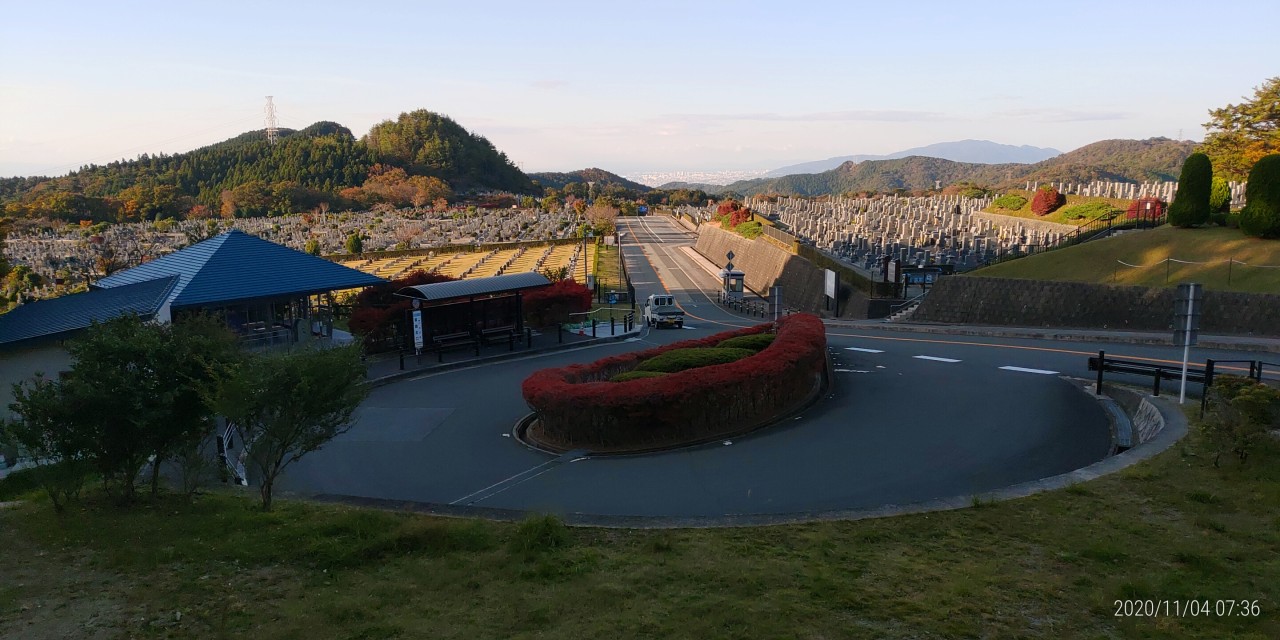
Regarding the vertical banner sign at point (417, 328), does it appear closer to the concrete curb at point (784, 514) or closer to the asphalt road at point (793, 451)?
the asphalt road at point (793, 451)

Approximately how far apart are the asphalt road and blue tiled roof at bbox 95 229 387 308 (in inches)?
231

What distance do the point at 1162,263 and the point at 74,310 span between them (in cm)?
3136

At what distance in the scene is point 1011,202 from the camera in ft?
159

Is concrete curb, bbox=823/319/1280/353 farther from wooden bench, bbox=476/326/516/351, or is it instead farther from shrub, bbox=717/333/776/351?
wooden bench, bbox=476/326/516/351

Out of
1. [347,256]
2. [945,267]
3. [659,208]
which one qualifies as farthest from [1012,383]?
[659,208]

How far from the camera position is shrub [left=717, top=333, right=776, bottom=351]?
56.5 feet

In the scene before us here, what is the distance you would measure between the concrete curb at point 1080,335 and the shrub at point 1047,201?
2088 cm

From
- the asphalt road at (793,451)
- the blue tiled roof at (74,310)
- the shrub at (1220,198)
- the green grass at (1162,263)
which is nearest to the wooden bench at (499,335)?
the asphalt road at (793,451)

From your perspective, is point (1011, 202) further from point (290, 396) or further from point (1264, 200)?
point (290, 396)

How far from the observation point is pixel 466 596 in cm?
603

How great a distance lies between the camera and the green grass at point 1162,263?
22.8 m

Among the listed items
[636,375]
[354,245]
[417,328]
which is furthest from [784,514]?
[354,245]

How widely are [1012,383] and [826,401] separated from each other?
4.20m

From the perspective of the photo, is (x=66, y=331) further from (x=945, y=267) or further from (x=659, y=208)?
(x=659, y=208)
